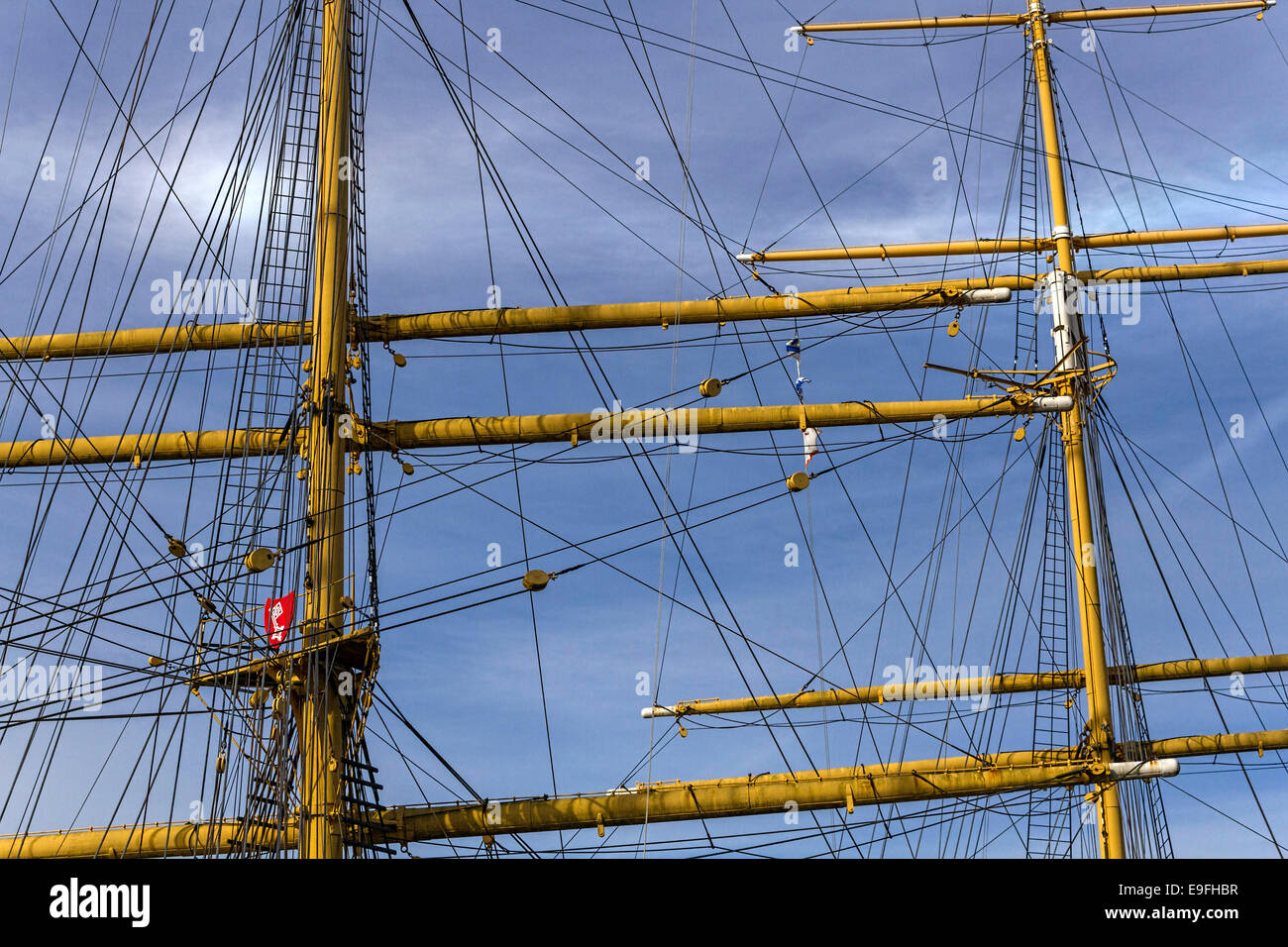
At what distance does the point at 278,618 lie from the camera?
657 inches

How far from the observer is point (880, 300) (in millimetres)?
26125

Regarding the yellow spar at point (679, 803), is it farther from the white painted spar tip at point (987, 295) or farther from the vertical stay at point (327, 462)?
the white painted spar tip at point (987, 295)

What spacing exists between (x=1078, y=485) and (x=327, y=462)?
52.5ft

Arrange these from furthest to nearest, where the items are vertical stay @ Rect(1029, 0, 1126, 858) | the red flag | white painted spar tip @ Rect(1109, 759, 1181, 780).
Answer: vertical stay @ Rect(1029, 0, 1126, 858)
white painted spar tip @ Rect(1109, 759, 1181, 780)
the red flag

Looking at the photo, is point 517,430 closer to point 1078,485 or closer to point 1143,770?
point 1078,485

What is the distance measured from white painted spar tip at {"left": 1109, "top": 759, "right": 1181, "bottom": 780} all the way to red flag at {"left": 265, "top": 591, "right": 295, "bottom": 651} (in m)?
15.8

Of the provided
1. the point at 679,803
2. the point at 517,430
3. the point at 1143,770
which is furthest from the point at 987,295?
the point at 679,803

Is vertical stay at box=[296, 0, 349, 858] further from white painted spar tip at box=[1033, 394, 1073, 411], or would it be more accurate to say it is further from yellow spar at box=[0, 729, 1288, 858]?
white painted spar tip at box=[1033, 394, 1073, 411]

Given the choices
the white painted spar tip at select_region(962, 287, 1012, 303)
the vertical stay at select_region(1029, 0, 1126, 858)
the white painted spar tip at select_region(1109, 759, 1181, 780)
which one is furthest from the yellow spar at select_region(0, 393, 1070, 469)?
the white painted spar tip at select_region(1109, 759, 1181, 780)

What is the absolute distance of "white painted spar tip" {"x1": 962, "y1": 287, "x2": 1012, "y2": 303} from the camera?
26703 millimetres

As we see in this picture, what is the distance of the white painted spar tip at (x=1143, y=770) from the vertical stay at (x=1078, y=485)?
30 centimetres
